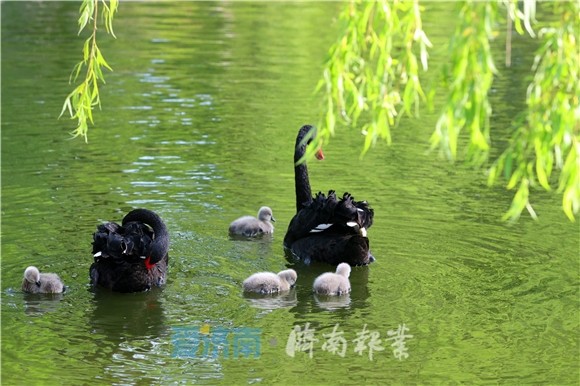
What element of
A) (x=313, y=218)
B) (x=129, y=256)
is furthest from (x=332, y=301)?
(x=129, y=256)

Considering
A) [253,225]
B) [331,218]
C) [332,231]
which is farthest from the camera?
[253,225]

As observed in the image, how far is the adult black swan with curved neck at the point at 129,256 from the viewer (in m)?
7.43

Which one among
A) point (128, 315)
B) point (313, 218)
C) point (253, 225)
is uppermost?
point (313, 218)

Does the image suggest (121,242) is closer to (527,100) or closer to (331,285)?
(331,285)

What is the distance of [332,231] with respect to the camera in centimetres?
858

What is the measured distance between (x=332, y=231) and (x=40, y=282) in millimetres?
2415

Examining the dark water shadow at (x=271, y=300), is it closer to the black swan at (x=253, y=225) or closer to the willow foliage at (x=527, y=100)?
the black swan at (x=253, y=225)

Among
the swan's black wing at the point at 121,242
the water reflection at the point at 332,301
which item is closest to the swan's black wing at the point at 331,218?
the water reflection at the point at 332,301

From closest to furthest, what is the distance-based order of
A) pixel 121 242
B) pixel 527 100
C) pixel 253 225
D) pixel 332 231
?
pixel 527 100 < pixel 121 242 < pixel 332 231 < pixel 253 225

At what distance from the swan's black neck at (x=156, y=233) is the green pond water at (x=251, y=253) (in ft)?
1.04

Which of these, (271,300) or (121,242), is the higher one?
(121,242)

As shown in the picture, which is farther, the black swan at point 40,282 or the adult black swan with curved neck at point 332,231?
the adult black swan with curved neck at point 332,231

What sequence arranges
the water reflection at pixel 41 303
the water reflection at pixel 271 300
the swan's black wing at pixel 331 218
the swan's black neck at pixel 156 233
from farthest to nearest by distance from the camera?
the swan's black wing at pixel 331 218, the swan's black neck at pixel 156 233, the water reflection at pixel 271 300, the water reflection at pixel 41 303

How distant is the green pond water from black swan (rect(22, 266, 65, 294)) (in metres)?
0.09
